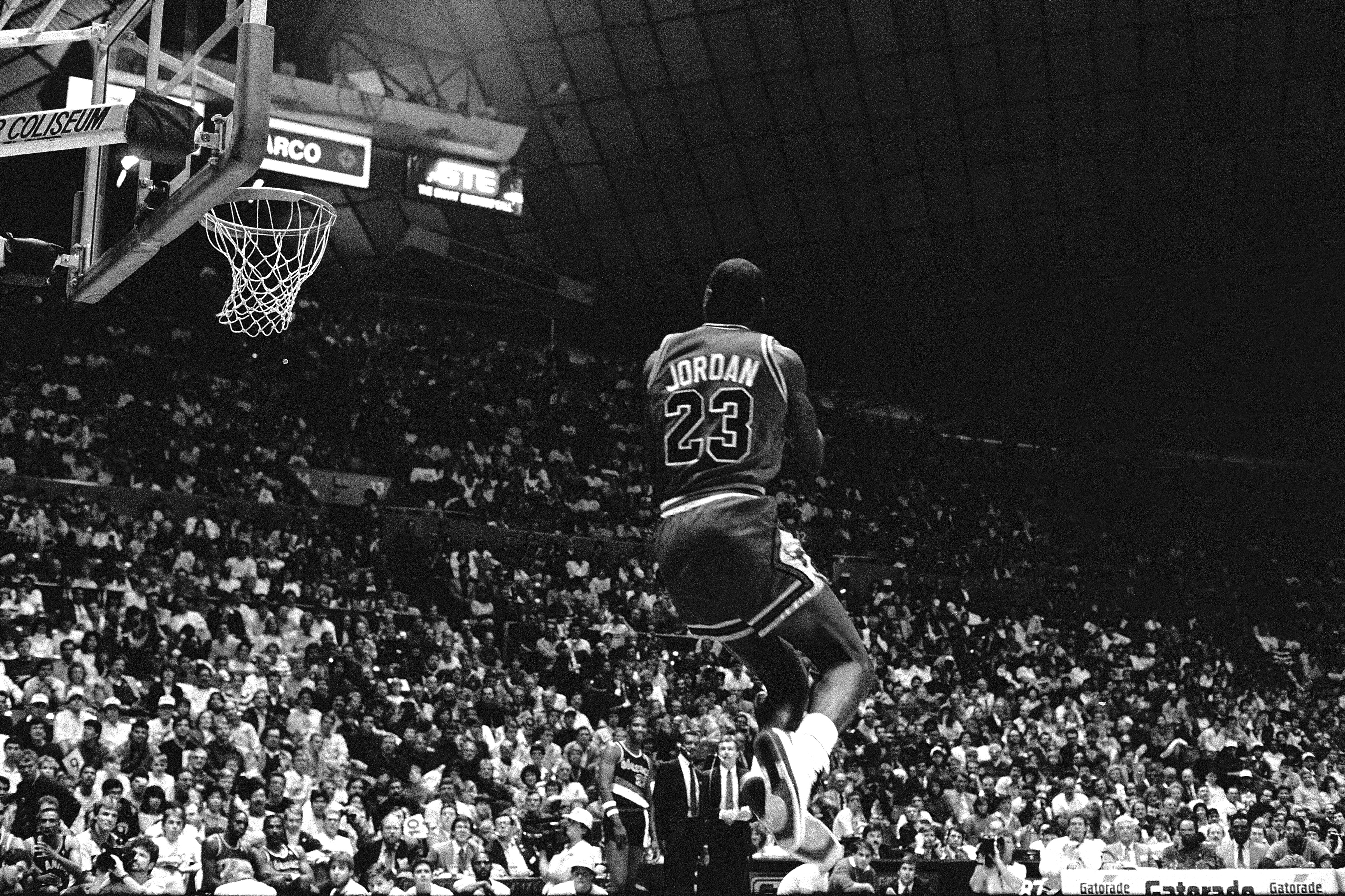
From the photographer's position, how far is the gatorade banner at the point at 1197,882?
14.6 metres

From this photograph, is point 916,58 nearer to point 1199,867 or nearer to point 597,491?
point 597,491

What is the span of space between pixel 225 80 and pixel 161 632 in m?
8.93

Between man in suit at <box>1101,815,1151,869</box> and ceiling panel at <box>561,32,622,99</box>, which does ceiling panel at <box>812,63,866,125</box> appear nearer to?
ceiling panel at <box>561,32,622,99</box>

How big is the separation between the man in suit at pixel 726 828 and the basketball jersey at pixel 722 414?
6.17 meters

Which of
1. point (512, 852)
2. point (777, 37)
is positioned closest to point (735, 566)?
point (512, 852)

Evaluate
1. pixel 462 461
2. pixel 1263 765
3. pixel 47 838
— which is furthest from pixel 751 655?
pixel 462 461

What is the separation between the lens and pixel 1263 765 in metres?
21.9

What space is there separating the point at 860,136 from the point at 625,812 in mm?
22191

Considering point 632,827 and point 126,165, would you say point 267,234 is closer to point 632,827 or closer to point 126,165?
point 126,165

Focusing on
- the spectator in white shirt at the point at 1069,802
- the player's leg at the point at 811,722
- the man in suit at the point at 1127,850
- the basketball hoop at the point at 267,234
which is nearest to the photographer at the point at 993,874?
the man in suit at the point at 1127,850

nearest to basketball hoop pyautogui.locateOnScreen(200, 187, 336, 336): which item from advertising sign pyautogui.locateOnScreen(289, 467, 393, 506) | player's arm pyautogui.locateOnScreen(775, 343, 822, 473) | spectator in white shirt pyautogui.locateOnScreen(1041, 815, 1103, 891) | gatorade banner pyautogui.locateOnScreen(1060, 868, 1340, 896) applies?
player's arm pyautogui.locateOnScreen(775, 343, 822, 473)

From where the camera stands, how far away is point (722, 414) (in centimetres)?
553

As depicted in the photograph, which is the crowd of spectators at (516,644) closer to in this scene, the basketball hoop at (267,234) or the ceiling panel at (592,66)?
the basketball hoop at (267,234)

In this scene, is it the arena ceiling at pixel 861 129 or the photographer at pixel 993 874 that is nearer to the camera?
the photographer at pixel 993 874
